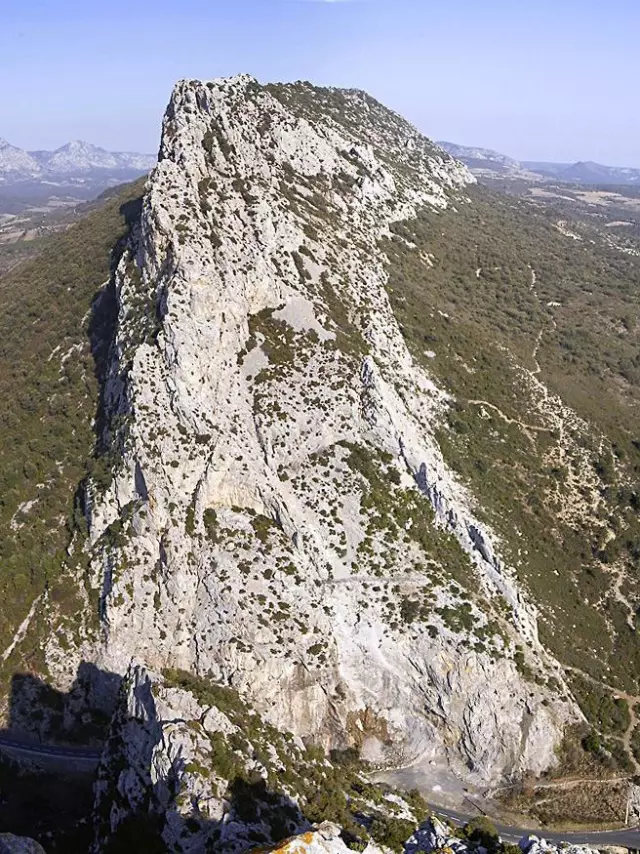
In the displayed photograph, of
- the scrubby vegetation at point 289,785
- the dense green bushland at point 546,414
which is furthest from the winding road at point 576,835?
the dense green bushland at point 546,414

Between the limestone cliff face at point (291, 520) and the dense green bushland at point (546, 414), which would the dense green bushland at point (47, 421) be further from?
the dense green bushland at point (546, 414)

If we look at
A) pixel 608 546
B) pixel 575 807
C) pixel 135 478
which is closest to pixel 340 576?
pixel 135 478

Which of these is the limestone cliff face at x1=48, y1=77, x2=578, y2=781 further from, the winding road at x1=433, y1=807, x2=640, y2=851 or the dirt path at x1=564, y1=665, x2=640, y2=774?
the winding road at x1=433, y1=807, x2=640, y2=851

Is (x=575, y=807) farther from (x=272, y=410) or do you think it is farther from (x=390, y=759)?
(x=272, y=410)

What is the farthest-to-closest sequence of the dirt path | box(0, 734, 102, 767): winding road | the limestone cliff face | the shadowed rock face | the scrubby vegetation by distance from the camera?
the limestone cliff face, the dirt path, box(0, 734, 102, 767): winding road, the scrubby vegetation, the shadowed rock face

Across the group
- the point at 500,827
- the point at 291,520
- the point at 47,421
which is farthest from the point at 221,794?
the point at 47,421

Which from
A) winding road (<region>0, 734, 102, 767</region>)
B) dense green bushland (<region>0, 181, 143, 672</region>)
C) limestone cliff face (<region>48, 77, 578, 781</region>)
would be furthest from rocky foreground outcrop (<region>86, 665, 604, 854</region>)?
dense green bushland (<region>0, 181, 143, 672</region>)
